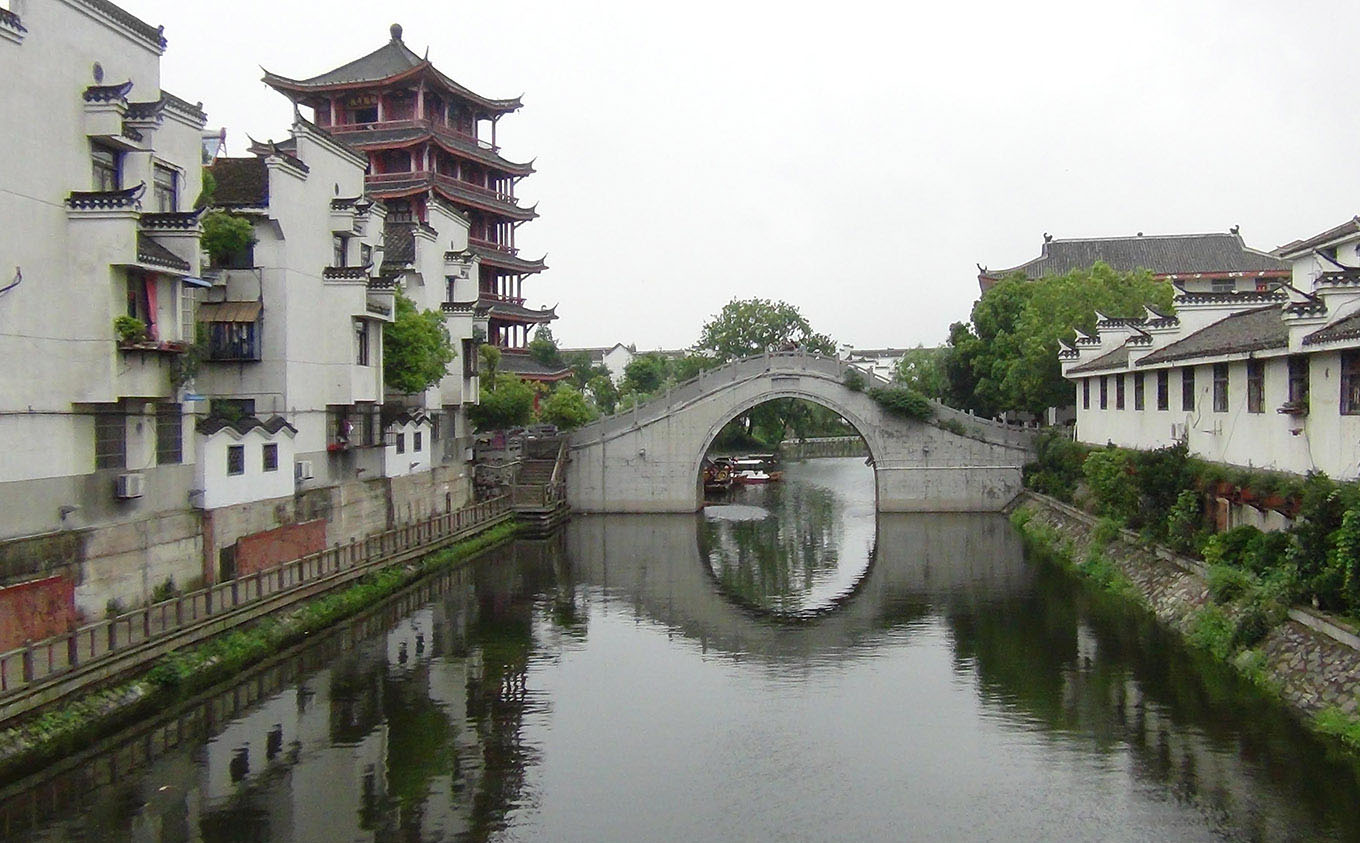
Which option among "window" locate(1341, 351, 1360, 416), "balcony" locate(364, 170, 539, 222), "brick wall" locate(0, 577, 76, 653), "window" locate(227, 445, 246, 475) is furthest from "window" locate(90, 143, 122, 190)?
"balcony" locate(364, 170, 539, 222)

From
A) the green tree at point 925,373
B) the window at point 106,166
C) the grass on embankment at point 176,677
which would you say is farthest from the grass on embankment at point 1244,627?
the green tree at point 925,373

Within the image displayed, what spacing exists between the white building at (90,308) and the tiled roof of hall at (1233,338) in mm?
17897

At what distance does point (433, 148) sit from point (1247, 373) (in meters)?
32.1

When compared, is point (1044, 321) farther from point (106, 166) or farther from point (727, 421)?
point (106, 166)

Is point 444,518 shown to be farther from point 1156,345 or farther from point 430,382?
point 1156,345

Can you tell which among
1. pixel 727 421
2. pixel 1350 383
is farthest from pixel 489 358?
pixel 1350 383

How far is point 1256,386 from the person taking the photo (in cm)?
1991

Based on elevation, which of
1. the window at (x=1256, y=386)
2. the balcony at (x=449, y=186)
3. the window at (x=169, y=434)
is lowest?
the window at (x=169, y=434)

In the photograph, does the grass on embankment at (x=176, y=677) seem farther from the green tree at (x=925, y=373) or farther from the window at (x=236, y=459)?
the green tree at (x=925, y=373)

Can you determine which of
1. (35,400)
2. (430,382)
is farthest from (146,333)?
(430,382)

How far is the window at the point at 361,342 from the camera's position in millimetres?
24612

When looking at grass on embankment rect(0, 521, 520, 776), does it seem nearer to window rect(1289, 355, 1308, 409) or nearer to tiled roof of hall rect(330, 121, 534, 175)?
window rect(1289, 355, 1308, 409)

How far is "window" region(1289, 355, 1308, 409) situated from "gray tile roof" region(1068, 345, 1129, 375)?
9297 millimetres

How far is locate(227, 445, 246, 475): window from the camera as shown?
19781mm
